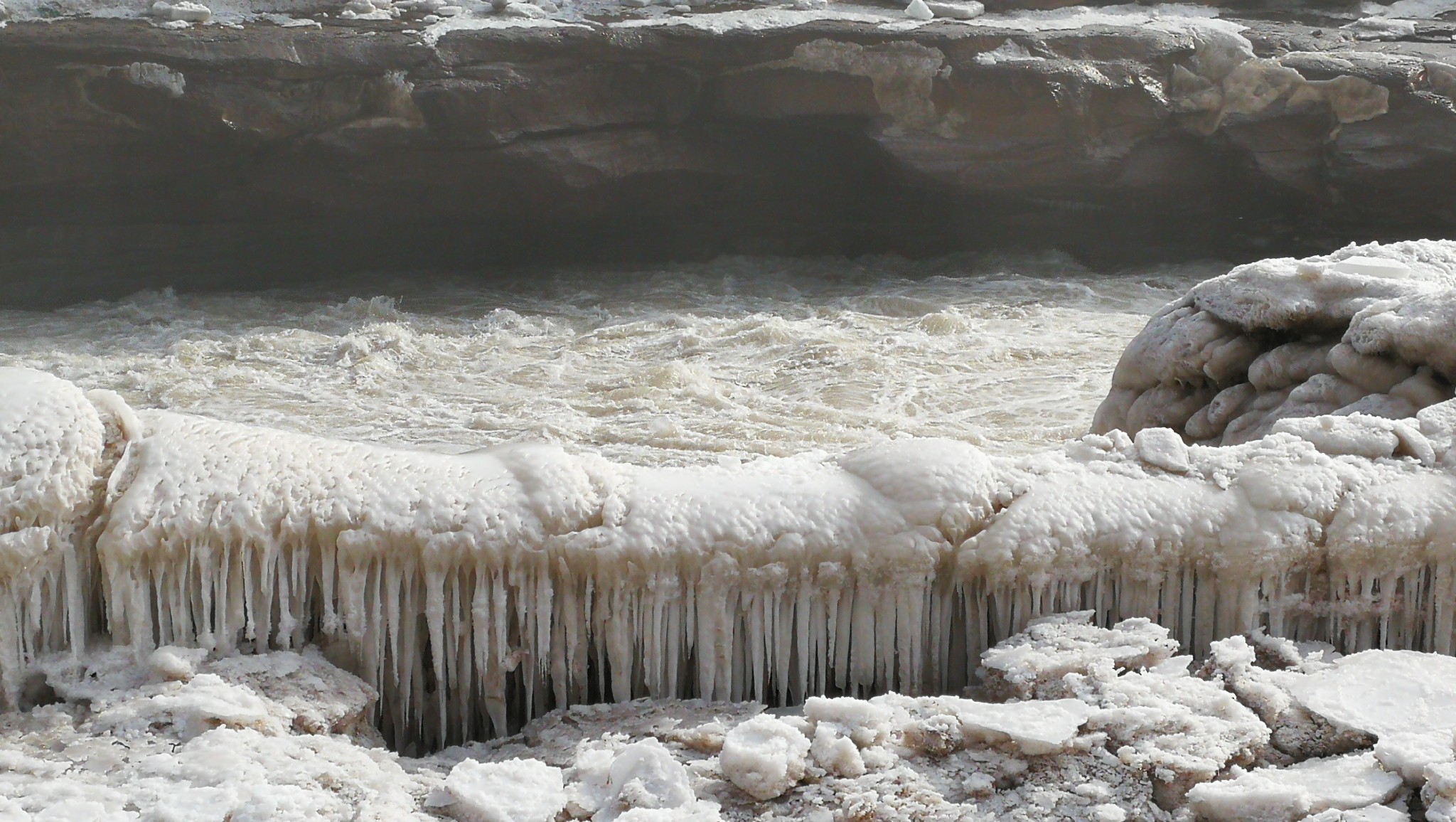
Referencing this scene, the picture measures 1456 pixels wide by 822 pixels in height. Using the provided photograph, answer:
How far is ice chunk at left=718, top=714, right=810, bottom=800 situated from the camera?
2.15m

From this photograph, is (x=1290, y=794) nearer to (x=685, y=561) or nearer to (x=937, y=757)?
(x=937, y=757)

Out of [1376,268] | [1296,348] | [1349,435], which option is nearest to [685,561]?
[1349,435]

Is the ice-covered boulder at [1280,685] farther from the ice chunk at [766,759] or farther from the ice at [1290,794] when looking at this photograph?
the ice chunk at [766,759]

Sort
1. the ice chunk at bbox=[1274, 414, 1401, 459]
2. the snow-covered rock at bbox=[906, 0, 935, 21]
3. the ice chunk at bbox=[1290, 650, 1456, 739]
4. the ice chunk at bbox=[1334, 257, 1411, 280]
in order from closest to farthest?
1. the ice chunk at bbox=[1290, 650, 1456, 739]
2. the ice chunk at bbox=[1274, 414, 1401, 459]
3. the ice chunk at bbox=[1334, 257, 1411, 280]
4. the snow-covered rock at bbox=[906, 0, 935, 21]

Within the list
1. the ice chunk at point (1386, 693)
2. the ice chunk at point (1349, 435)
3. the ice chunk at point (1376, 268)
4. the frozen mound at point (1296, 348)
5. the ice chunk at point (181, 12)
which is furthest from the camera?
the ice chunk at point (181, 12)

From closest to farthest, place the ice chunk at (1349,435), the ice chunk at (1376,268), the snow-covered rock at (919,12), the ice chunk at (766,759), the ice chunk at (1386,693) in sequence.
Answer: the ice chunk at (766,759) < the ice chunk at (1386,693) < the ice chunk at (1349,435) < the ice chunk at (1376,268) < the snow-covered rock at (919,12)

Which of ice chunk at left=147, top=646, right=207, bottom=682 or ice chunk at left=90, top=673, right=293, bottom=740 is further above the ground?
ice chunk at left=147, top=646, right=207, bottom=682

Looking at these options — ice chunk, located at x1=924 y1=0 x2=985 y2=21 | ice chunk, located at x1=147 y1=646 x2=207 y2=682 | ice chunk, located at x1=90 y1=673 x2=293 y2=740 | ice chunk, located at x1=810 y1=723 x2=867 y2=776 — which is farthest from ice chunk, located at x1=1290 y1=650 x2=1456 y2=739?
ice chunk, located at x1=924 y1=0 x2=985 y2=21

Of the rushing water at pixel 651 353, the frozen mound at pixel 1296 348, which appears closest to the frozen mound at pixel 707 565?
the frozen mound at pixel 1296 348

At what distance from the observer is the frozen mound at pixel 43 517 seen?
7.66 ft

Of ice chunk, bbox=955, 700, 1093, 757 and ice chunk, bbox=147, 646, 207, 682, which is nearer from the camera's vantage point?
ice chunk, bbox=955, 700, 1093, 757

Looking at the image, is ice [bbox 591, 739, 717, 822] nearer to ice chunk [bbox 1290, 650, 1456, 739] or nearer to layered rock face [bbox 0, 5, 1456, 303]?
ice chunk [bbox 1290, 650, 1456, 739]

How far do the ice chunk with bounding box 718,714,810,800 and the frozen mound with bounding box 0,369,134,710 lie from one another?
3.72ft

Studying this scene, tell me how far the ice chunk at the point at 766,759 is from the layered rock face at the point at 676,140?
738 centimetres
